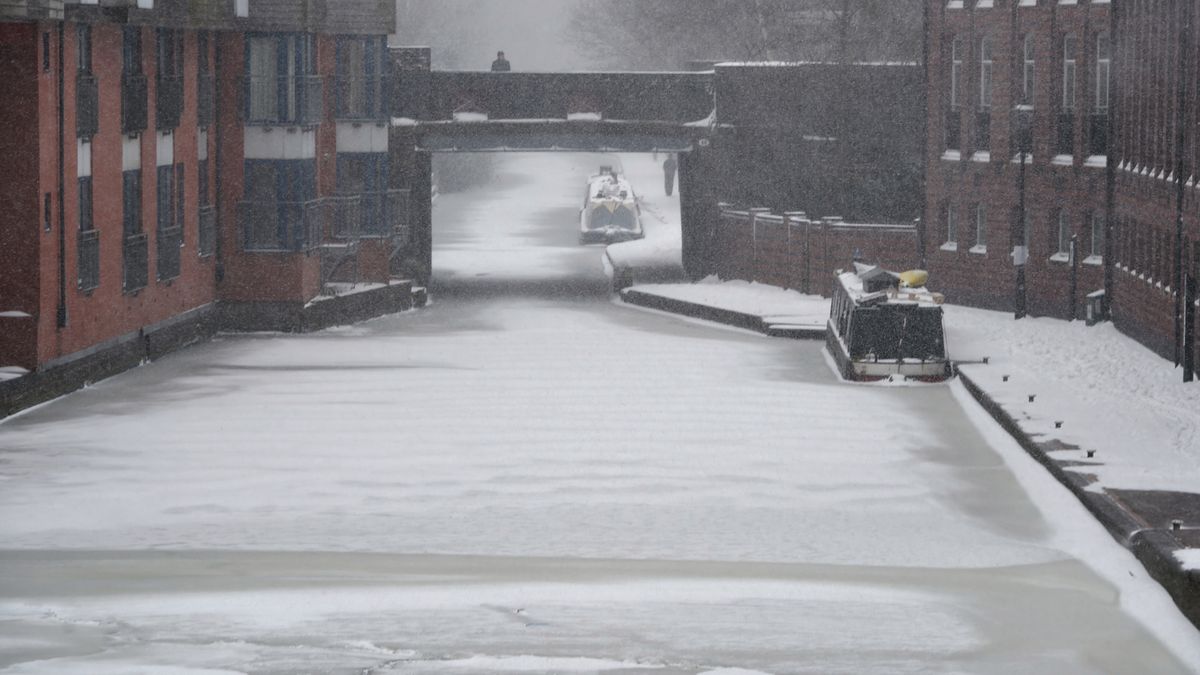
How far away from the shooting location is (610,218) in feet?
261

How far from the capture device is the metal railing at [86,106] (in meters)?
35.3

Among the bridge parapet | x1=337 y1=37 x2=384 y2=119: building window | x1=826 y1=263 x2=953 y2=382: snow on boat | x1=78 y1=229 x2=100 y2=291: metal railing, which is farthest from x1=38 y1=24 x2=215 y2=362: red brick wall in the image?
the bridge parapet

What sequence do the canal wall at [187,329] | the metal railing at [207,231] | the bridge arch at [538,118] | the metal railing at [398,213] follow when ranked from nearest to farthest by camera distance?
the canal wall at [187,329] < the metal railing at [207,231] < the metal railing at [398,213] < the bridge arch at [538,118]

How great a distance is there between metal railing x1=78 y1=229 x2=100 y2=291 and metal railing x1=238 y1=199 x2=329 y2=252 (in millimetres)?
9600

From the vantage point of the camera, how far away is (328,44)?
4972cm

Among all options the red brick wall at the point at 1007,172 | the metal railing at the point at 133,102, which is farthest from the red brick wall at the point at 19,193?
the red brick wall at the point at 1007,172

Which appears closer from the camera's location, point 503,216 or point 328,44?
point 328,44

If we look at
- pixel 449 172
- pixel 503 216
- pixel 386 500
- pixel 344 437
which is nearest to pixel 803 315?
pixel 344 437

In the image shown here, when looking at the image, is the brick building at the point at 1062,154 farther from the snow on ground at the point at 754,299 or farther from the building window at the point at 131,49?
the building window at the point at 131,49

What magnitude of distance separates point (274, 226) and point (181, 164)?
11.9 ft

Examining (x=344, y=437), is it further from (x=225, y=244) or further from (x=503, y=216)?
(x=503, y=216)

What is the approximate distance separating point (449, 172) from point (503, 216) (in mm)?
15696

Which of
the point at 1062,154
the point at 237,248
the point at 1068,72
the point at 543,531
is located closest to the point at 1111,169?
the point at 1062,154

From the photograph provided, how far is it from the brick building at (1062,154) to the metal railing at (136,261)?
1688 cm
